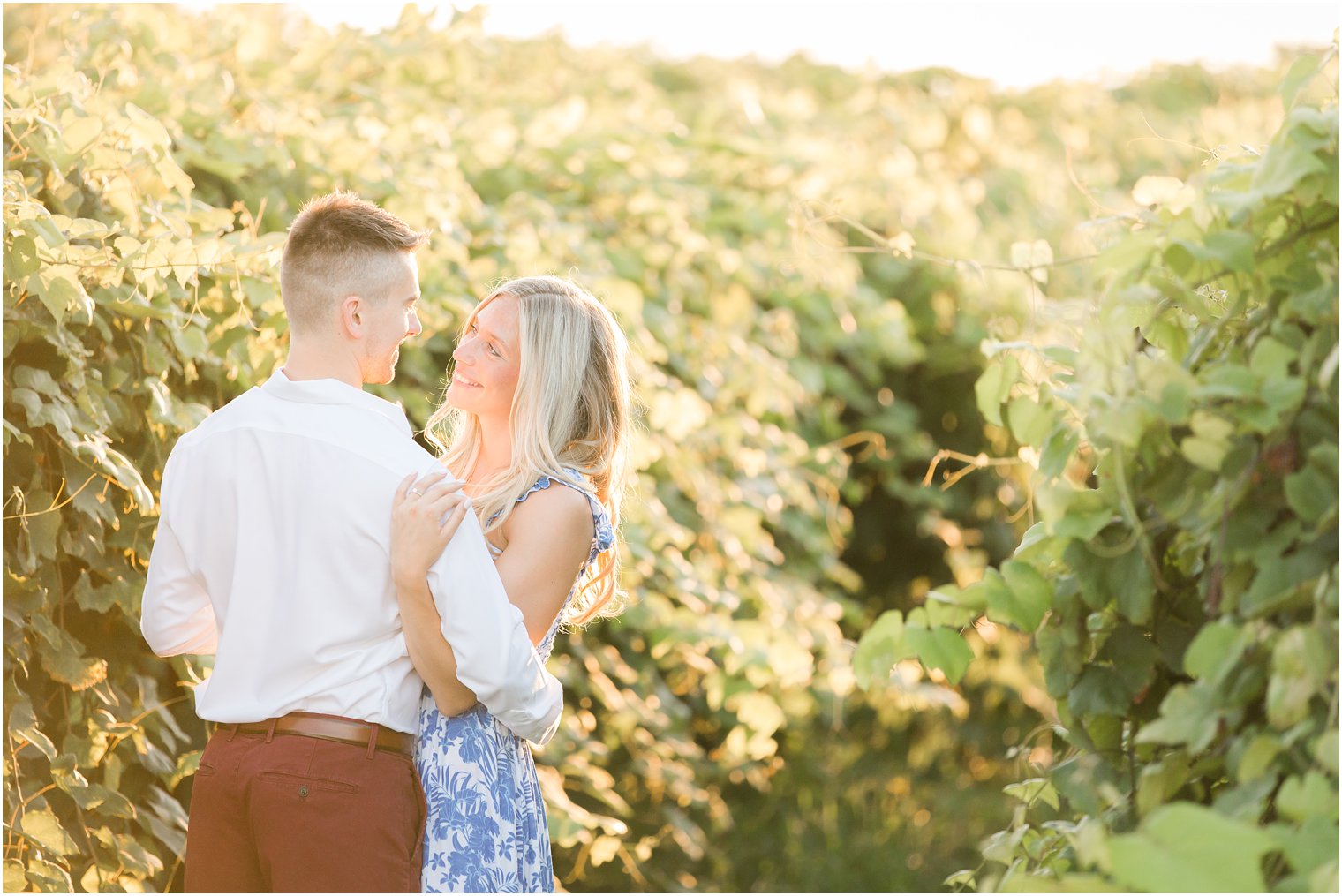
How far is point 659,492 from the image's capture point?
449 cm

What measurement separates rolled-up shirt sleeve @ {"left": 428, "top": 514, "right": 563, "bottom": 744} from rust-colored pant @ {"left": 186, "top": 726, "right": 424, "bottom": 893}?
0.61ft

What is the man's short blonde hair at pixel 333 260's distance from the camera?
2.10 meters

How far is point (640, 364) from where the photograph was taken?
3977 millimetres

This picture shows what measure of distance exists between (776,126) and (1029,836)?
5.31m

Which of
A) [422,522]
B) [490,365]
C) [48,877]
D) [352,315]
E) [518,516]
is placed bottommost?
[48,877]

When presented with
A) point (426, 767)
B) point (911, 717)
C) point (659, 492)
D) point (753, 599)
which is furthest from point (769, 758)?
point (426, 767)

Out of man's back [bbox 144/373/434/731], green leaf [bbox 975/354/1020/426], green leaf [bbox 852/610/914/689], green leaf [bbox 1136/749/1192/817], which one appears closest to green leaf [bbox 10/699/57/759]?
man's back [bbox 144/373/434/731]

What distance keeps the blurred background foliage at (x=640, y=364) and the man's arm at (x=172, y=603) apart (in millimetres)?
170

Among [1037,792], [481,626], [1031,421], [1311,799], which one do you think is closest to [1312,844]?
[1311,799]

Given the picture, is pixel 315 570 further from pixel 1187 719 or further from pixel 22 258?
pixel 1187 719

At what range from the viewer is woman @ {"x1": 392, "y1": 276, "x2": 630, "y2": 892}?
6.66 ft

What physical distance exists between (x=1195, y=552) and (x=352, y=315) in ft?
4.40

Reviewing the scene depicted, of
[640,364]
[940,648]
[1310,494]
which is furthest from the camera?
[640,364]

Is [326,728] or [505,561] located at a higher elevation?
[505,561]
